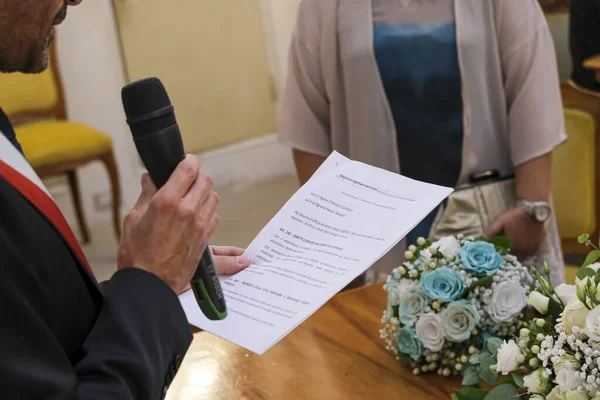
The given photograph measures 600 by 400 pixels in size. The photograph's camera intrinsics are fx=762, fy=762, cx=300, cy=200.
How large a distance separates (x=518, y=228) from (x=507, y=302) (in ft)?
1.80

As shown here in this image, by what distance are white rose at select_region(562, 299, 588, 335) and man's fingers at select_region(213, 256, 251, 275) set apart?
0.44 metres

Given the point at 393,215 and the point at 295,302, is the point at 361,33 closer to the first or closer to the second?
the point at 393,215

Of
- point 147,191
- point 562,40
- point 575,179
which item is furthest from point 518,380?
point 562,40

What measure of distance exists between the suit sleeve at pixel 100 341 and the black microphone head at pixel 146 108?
6.2 inches

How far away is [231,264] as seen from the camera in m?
1.08

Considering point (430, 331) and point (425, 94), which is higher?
point (425, 94)

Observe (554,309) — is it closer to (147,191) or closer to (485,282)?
(485,282)

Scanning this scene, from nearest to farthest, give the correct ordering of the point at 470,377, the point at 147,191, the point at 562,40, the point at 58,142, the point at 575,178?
the point at 147,191, the point at 470,377, the point at 575,178, the point at 58,142, the point at 562,40

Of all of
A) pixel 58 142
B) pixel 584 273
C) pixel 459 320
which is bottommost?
pixel 58 142

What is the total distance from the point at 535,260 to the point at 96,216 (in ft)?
11.2

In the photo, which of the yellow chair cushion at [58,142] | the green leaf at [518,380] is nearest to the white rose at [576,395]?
the green leaf at [518,380]

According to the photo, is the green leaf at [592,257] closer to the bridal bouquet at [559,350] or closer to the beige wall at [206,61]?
the bridal bouquet at [559,350]

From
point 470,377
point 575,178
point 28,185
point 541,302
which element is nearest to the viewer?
point 28,185

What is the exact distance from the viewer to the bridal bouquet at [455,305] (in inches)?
46.2
